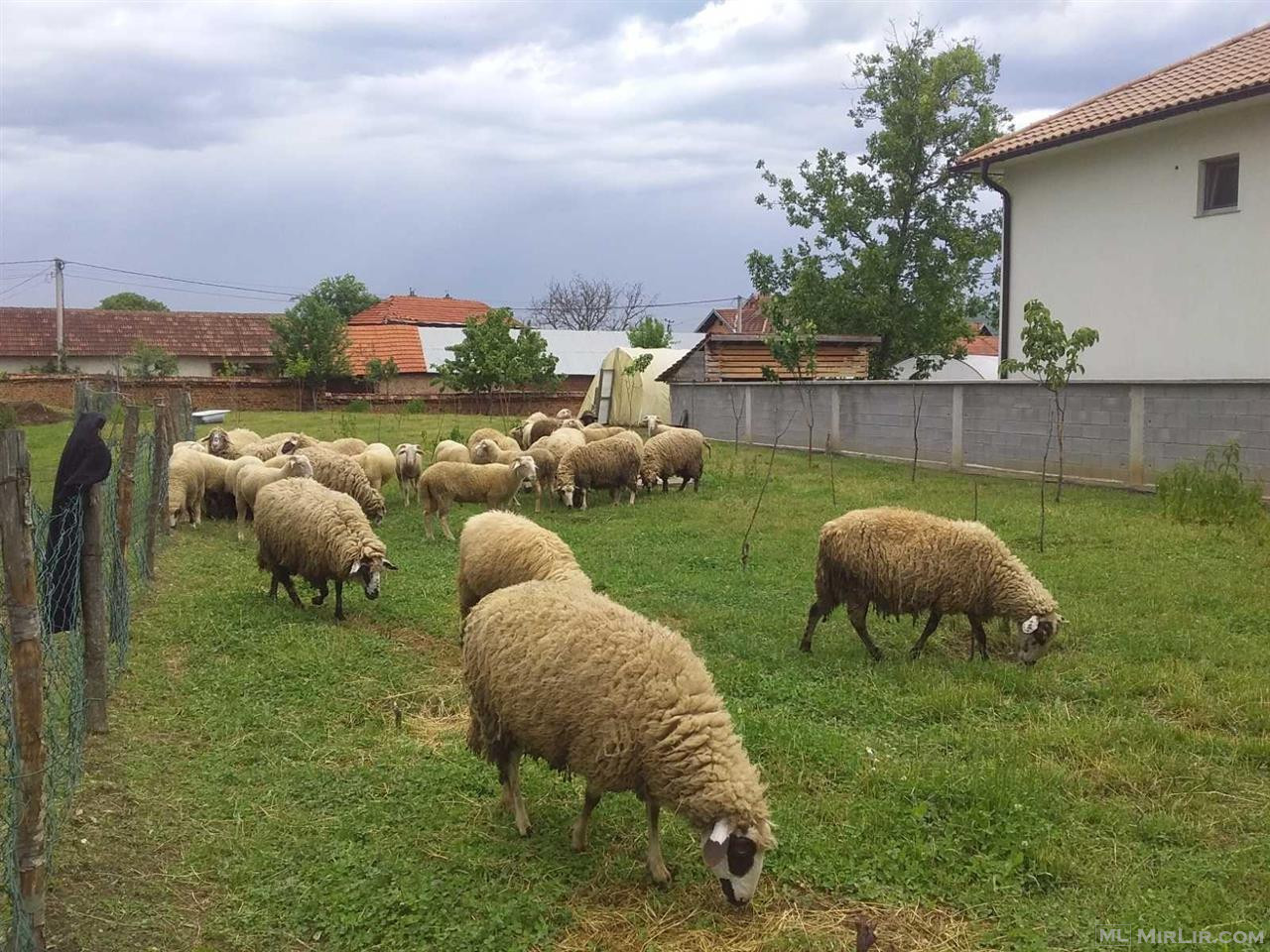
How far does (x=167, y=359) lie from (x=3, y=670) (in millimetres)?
40591

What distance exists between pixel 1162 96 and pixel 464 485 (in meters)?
13.6

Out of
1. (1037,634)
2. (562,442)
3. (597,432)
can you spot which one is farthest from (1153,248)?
(1037,634)

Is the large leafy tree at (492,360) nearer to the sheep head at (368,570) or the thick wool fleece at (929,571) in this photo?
the sheep head at (368,570)

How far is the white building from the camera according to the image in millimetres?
16016

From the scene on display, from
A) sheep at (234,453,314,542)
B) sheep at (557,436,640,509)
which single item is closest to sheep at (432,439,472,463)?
A: sheep at (557,436,640,509)

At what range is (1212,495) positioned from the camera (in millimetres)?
11883

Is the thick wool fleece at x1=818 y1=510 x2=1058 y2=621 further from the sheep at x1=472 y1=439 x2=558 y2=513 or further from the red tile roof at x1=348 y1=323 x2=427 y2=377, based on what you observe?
the red tile roof at x1=348 y1=323 x2=427 y2=377

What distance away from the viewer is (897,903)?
4.11 m

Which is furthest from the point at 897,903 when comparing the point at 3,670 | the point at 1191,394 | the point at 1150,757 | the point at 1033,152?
the point at 1033,152

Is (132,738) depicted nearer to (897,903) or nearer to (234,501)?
(897,903)

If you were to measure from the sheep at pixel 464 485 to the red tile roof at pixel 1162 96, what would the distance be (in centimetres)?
1183

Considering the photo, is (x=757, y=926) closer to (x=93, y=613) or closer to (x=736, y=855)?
(x=736, y=855)

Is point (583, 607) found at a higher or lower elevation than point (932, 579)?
higher

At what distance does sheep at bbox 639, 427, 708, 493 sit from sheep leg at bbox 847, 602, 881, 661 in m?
8.68
